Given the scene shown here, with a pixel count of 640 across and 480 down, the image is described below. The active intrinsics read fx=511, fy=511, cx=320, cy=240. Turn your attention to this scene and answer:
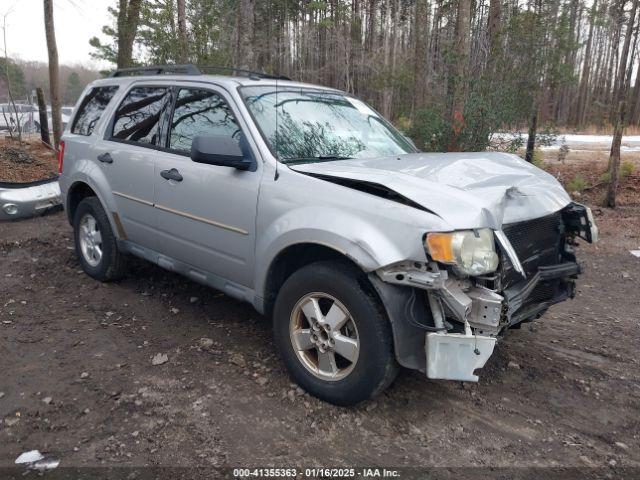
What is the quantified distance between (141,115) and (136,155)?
41 centimetres

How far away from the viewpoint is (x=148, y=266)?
5457mm

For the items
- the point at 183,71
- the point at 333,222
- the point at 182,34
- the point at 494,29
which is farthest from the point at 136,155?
the point at 494,29

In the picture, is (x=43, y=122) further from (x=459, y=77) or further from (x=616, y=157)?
(x=616, y=157)

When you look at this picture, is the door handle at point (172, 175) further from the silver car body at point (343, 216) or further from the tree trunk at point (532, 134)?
the tree trunk at point (532, 134)

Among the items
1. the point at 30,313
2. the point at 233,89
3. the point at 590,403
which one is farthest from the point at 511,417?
the point at 30,313

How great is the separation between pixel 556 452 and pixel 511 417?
35 cm

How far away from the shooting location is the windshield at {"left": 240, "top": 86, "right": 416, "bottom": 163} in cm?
350

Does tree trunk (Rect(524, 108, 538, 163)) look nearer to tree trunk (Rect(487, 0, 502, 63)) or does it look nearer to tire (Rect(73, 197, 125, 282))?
tree trunk (Rect(487, 0, 502, 63))

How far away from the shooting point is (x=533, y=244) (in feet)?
10.3

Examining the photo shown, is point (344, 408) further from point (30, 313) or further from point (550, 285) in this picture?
point (30, 313)

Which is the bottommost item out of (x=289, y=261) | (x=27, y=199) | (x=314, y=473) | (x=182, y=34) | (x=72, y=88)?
(x=314, y=473)

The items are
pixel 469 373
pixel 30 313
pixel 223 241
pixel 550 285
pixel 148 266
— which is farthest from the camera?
pixel 148 266

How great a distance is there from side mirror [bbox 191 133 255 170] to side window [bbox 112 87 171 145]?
3.53 feet

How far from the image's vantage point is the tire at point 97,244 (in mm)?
4773
